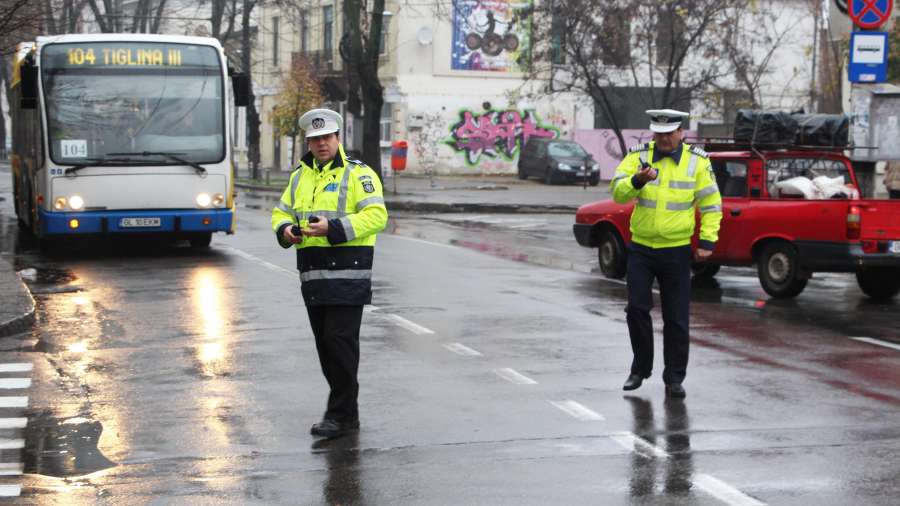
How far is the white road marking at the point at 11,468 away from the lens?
5000 millimetres

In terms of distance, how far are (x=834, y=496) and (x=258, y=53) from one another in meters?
52.1

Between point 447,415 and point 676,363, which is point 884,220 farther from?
point 447,415

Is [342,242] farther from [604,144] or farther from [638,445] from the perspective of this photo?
[604,144]

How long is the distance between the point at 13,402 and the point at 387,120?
129 feet

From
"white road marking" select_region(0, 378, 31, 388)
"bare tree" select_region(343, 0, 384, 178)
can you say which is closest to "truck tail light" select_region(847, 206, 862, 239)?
"white road marking" select_region(0, 378, 31, 388)

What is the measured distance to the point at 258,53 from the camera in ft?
178

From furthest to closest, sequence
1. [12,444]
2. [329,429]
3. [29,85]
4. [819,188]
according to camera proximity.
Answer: [29,85] < [819,188] < [329,429] < [12,444]

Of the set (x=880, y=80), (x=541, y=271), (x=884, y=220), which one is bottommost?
(x=541, y=271)

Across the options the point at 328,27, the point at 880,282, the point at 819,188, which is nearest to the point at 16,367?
the point at 819,188

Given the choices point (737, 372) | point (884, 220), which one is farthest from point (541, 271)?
point (737, 372)

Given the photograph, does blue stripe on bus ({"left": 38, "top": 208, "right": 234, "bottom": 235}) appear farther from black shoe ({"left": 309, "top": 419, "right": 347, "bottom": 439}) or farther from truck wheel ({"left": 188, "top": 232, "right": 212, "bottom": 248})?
black shoe ({"left": 309, "top": 419, "right": 347, "bottom": 439})

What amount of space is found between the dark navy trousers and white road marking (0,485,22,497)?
3.73m

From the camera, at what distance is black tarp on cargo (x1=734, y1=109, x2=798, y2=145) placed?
11.4m

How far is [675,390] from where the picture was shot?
6.59m
